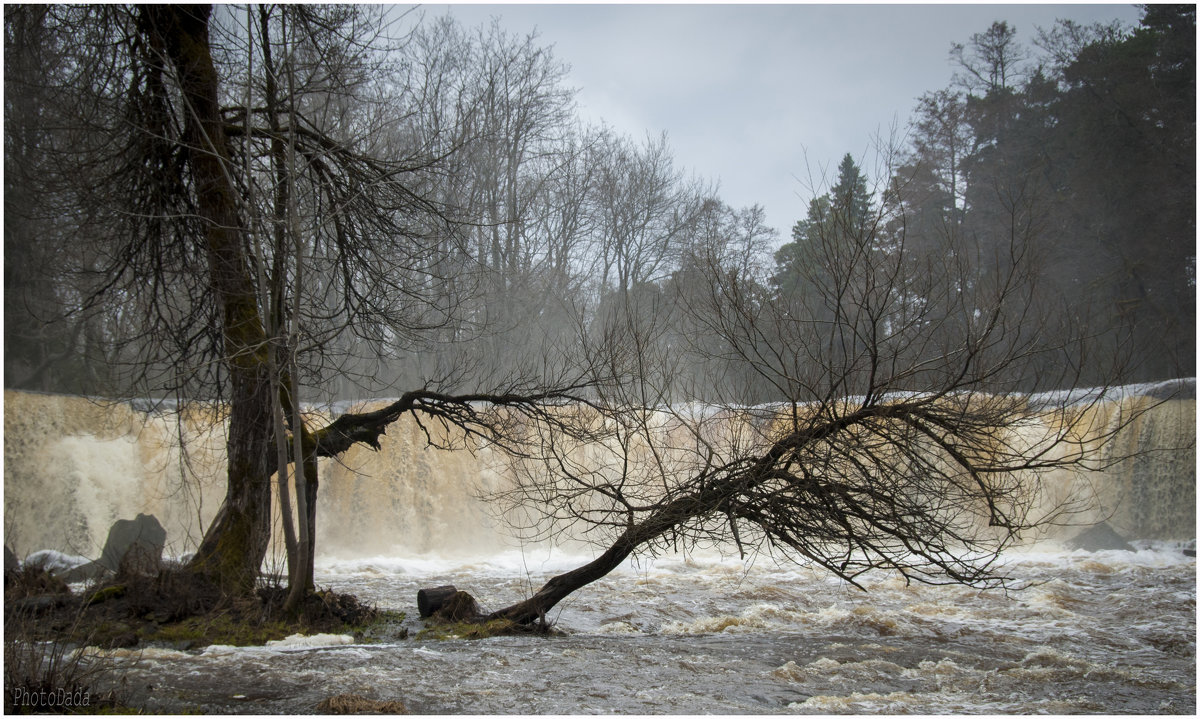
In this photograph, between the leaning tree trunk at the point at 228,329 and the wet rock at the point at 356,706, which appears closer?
the wet rock at the point at 356,706

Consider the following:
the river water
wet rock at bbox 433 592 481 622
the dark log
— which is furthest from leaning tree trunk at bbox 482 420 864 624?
the dark log

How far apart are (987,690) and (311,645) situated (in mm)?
5595

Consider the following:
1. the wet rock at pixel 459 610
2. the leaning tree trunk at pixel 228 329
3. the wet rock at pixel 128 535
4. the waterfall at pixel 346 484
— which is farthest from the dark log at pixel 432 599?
the waterfall at pixel 346 484

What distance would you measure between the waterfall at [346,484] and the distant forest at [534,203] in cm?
105

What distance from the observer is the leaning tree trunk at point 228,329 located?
27.8 feet

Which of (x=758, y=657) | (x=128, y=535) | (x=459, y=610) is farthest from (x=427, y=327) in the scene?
(x=128, y=535)

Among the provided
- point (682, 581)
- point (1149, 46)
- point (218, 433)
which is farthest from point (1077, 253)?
point (218, 433)

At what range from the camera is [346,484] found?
1559cm

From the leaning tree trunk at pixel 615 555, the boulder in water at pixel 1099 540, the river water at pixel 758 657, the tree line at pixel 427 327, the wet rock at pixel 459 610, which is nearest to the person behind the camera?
the river water at pixel 758 657

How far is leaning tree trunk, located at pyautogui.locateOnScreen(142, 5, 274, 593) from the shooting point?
27.8 ft

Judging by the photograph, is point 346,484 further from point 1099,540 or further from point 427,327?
point 1099,540

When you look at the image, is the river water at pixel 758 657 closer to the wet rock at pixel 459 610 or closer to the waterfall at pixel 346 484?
the wet rock at pixel 459 610

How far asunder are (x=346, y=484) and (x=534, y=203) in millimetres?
12224

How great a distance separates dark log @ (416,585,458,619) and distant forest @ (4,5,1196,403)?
2.75 m
